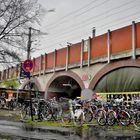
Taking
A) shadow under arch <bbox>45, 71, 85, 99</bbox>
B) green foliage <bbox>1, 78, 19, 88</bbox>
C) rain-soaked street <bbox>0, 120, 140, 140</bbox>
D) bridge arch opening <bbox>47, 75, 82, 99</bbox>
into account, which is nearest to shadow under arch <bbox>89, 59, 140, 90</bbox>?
shadow under arch <bbox>45, 71, 85, 99</bbox>

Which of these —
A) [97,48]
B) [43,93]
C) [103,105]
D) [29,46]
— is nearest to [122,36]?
[97,48]

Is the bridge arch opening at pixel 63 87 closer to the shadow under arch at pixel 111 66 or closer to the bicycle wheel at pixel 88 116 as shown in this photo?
the shadow under arch at pixel 111 66

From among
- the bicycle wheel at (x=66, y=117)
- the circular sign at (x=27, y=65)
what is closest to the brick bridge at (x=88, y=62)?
the bicycle wheel at (x=66, y=117)

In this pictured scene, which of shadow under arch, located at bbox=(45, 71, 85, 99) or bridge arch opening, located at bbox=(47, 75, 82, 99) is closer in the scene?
shadow under arch, located at bbox=(45, 71, 85, 99)

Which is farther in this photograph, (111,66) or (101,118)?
(111,66)

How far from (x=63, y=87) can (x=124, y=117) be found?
73.1 feet

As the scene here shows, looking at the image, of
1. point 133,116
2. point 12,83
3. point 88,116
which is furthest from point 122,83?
point 12,83

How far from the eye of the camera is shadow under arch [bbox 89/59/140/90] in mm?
21628

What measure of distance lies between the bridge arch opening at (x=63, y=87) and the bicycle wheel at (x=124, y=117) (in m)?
18.4

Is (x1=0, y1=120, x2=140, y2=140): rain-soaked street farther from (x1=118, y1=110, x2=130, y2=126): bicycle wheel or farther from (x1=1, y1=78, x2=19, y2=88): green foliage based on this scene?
(x1=1, y1=78, x2=19, y2=88): green foliage

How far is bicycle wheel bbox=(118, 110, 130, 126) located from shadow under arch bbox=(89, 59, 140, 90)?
8.40 meters

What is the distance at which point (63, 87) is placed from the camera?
35500 mm

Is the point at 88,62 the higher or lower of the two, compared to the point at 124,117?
higher

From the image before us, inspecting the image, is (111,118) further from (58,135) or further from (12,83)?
(12,83)
